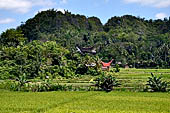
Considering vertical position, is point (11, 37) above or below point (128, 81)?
above

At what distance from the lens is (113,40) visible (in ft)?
194

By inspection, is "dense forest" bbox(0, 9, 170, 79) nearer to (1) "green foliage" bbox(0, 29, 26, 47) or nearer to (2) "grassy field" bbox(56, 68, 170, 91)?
(1) "green foliage" bbox(0, 29, 26, 47)

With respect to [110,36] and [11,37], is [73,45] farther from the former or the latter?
[11,37]

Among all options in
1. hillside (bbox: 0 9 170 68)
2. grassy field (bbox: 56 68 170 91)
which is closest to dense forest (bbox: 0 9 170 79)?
hillside (bbox: 0 9 170 68)

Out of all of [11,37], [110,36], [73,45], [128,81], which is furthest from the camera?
[110,36]

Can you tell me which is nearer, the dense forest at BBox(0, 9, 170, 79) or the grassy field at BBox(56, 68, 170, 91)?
the grassy field at BBox(56, 68, 170, 91)

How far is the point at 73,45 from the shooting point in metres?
54.6

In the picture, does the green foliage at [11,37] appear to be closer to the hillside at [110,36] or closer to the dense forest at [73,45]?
the dense forest at [73,45]

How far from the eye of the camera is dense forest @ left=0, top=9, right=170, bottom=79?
32.8 m

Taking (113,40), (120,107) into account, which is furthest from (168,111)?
(113,40)

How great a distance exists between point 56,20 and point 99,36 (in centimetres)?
1075

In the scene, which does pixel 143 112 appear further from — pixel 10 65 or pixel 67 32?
pixel 67 32

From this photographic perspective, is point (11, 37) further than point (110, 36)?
No

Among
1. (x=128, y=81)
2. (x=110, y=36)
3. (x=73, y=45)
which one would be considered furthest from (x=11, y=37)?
(x=110, y=36)
